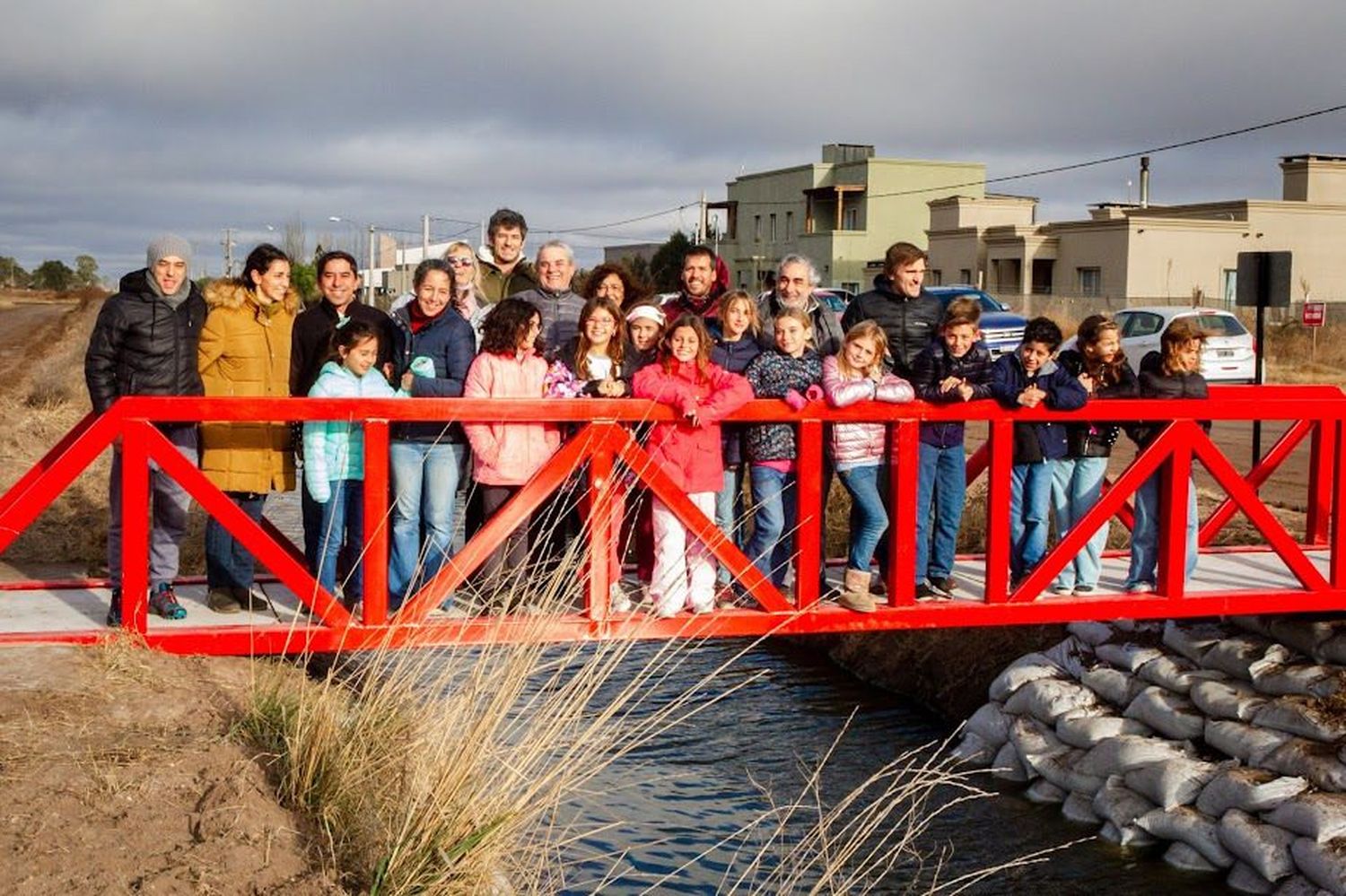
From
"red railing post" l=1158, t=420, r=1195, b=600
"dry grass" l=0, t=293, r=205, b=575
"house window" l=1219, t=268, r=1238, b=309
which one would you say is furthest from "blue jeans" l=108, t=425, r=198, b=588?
"house window" l=1219, t=268, r=1238, b=309

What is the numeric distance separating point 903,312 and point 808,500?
1175mm

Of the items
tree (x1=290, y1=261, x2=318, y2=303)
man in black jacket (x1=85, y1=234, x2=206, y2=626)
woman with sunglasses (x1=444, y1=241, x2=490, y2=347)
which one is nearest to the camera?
man in black jacket (x1=85, y1=234, x2=206, y2=626)

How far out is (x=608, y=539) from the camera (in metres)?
6.80

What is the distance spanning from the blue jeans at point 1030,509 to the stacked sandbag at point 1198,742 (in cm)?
168

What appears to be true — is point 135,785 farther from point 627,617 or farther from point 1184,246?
point 1184,246

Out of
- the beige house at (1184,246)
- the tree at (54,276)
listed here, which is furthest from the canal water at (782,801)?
the tree at (54,276)

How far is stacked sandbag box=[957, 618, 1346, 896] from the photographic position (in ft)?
25.6

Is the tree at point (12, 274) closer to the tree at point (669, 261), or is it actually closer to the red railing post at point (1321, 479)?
the tree at point (669, 261)

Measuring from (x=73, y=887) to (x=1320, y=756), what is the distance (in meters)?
6.30

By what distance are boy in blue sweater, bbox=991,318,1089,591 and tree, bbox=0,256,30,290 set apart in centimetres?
13170

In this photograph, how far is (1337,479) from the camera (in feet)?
26.8

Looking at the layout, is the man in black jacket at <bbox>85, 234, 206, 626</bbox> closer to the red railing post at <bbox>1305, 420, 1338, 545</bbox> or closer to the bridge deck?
the bridge deck

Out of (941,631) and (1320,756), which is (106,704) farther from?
(941,631)

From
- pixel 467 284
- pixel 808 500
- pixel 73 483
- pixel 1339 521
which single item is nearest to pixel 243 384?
pixel 467 284
